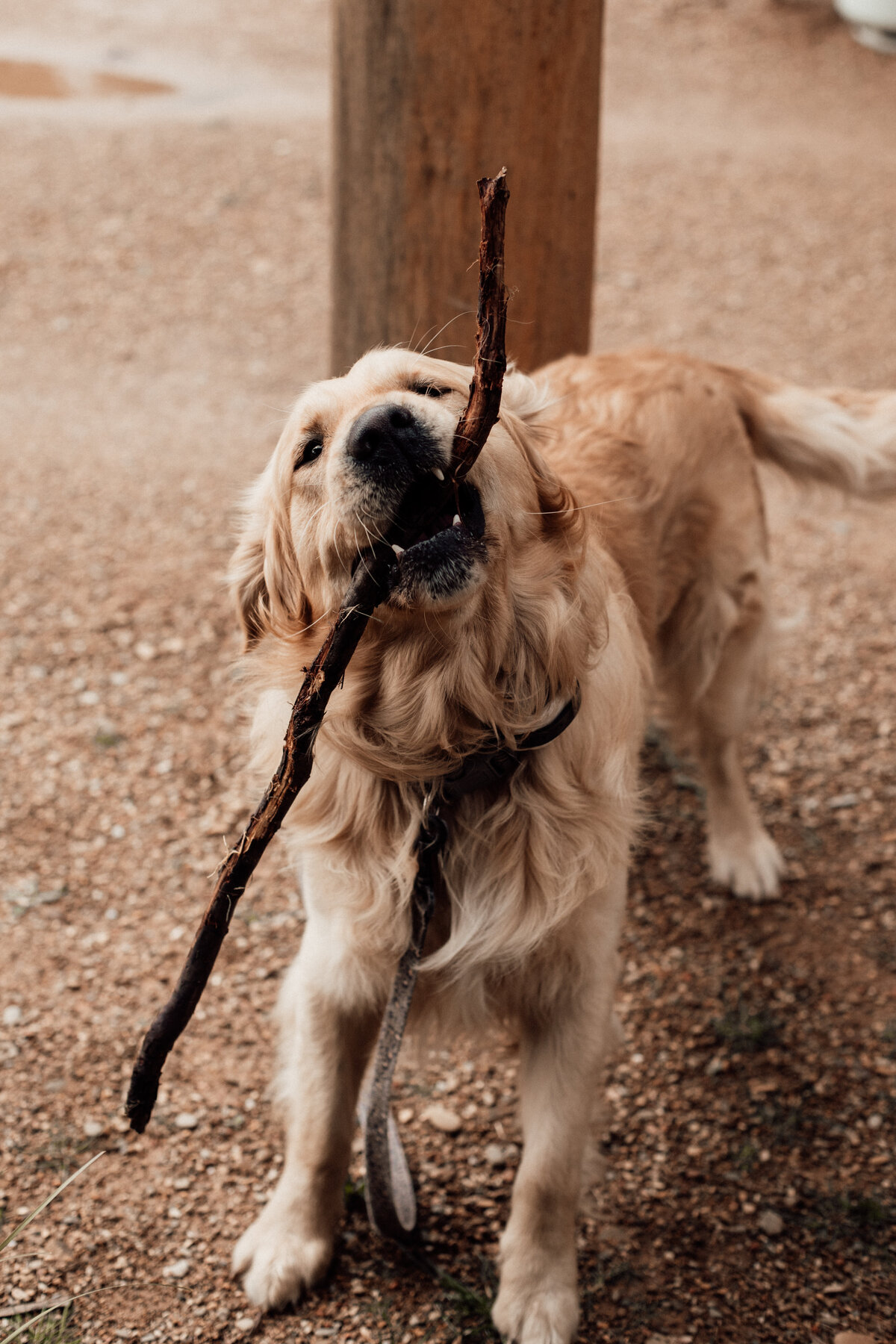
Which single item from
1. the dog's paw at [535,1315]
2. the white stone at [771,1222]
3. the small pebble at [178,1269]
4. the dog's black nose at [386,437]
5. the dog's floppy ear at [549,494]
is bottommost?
the small pebble at [178,1269]

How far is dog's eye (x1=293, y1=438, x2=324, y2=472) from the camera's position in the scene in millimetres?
2195

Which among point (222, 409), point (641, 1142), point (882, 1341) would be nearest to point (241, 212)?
point (222, 409)

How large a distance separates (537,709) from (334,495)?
580 millimetres

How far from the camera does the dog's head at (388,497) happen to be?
1.94 m

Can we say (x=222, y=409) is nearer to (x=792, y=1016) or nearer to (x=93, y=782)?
(x=93, y=782)

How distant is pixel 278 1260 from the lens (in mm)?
2488

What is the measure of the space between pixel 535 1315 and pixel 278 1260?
553mm

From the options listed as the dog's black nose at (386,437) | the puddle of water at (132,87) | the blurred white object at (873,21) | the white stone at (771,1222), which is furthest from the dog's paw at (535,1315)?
the blurred white object at (873,21)

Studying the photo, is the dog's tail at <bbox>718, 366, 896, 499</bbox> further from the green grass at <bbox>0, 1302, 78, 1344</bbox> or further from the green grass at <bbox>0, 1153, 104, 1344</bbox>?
the green grass at <bbox>0, 1302, 78, 1344</bbox>

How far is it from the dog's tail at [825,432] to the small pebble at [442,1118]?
2151 millimetres

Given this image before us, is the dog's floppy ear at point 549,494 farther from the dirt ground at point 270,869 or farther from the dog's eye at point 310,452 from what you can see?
the dirt ground at point 270,869

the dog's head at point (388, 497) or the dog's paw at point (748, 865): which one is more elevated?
the dog's head at point (388, 497)

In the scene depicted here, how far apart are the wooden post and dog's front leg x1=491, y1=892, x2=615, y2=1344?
1.88m

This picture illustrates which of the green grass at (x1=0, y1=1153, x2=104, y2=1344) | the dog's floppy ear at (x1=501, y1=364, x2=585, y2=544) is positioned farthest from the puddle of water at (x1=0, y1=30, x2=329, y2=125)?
the green grass at (x1=0, y1=1153, x2=104, y2=1344)
